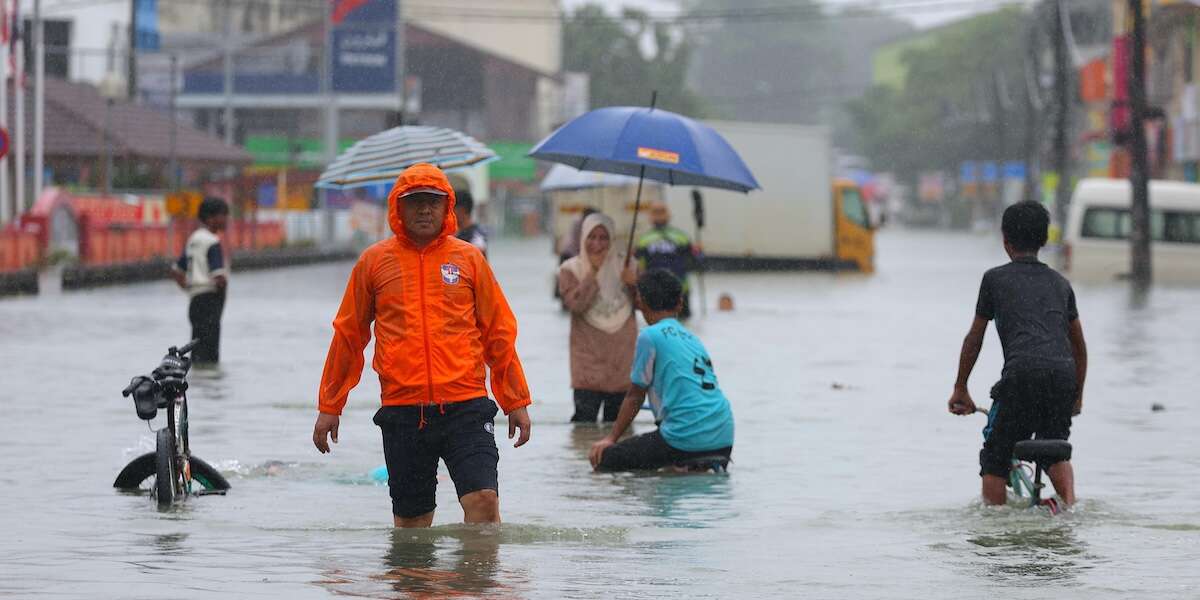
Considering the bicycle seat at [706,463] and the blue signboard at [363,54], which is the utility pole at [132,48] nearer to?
the blue signboard at [363,54]

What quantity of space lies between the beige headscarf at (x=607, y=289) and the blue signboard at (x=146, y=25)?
159 feet

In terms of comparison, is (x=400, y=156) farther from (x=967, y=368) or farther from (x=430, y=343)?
(x=430, y=343)

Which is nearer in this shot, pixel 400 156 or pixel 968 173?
pixel 400 156

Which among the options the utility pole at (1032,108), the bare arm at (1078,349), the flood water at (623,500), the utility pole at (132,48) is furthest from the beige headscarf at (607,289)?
the utility pole at (1032,108)

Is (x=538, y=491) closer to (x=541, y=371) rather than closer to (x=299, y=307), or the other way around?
(x=541, y=371)

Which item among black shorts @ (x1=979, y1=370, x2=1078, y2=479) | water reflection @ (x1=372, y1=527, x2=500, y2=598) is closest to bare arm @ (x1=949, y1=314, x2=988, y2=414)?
black shorts @ (x1=979, y1=370, x2=1078, y2=479)

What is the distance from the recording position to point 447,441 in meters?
7.69

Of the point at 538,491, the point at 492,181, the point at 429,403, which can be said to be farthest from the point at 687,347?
the point at 492,181

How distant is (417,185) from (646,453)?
3.90 metres

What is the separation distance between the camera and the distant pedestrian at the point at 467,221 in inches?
513

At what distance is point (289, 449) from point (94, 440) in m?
1.19

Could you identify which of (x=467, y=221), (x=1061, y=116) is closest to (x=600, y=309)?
(x=467, y=221)

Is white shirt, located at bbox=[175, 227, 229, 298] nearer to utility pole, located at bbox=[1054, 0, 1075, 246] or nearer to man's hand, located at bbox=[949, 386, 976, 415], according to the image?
man's hand, located at bbox=[949, 386, 976, 415]

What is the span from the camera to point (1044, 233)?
355 inches
